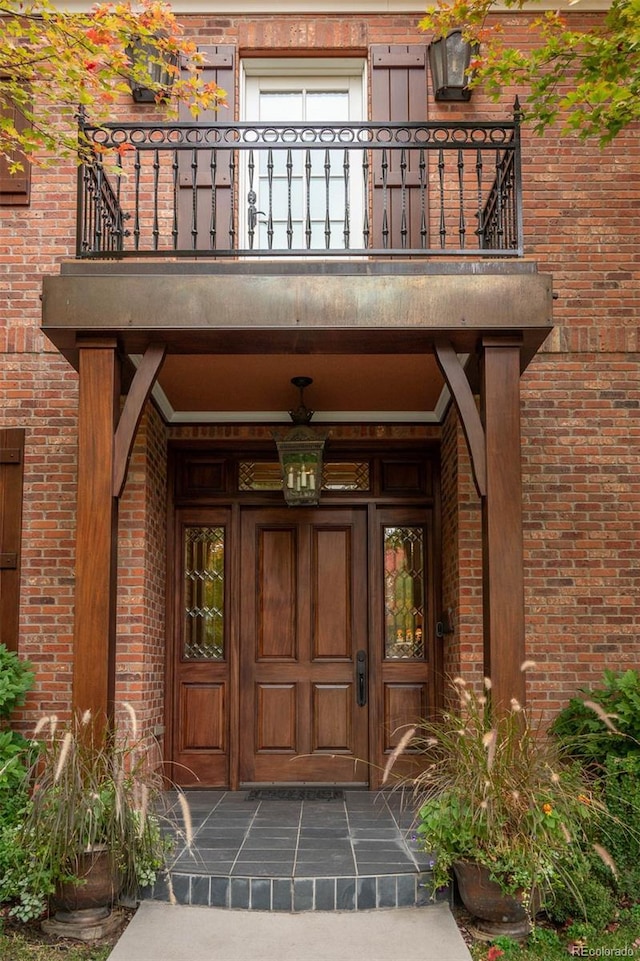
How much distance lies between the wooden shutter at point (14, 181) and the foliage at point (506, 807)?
4.50 metres

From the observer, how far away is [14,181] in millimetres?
6262

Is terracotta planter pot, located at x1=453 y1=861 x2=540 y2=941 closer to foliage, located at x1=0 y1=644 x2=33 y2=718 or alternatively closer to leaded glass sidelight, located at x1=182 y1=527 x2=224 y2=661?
foliage, located at x1=0 y1=644 x2=33 y2=718

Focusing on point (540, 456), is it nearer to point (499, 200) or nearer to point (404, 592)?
point (404, 592)

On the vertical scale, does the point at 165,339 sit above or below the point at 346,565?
above

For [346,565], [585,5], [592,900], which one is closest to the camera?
[592,900]

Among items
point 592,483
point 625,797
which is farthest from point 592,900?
point 592,483

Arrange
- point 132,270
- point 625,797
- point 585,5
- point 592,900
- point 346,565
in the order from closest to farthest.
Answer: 1. point 592,900
2. point 625,797
3. point 132,270
4. point 585,5
5. point 346,565

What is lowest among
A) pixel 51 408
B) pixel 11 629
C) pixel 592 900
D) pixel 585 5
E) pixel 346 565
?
pixel 592 900

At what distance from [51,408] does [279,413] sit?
1600mm

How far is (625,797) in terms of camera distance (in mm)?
4438

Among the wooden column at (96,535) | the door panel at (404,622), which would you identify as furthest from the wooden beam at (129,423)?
the door panel at (404,622)

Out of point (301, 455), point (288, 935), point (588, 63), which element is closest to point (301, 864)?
point (288, 935)

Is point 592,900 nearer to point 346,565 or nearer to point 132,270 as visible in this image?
point 346,565

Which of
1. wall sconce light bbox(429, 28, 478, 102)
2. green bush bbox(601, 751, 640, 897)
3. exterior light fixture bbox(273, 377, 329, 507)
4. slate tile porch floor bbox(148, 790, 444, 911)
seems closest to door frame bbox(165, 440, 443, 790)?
exterior light fixture bbox(273, 377, 329, 507)
